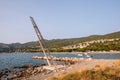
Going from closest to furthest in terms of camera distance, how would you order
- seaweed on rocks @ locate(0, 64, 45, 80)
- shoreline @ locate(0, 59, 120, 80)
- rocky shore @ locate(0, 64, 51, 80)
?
shoreline @ locate(0, 59, 120, 80) → rocky shore @ locate(0, 64, 51, 80) → seaweed on rocks @ locate(0, 64, 45, 80)

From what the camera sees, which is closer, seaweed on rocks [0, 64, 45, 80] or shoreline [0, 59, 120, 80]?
shoreline [0, 59, 120, 80]

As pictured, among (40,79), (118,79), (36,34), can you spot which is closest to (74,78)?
(118,79)

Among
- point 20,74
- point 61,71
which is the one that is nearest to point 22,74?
point 20,74

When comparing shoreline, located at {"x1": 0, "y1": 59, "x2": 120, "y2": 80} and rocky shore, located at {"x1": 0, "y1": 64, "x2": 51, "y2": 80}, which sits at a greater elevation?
shoreline, located at {"x1": 0, "y1": 59, "x2": 120, "y2": 80}

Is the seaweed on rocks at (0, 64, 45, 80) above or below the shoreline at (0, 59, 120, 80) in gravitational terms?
below

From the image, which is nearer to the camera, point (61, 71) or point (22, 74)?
point (61, 71)

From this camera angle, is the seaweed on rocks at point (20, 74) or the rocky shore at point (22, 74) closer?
the rocky shore at point (22, 74)

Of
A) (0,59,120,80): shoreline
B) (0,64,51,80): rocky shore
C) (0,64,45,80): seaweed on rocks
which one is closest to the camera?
(0,59,120,80): shoreline

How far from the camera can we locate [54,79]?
1816 centimetres

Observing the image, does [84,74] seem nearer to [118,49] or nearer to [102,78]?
[102,78]

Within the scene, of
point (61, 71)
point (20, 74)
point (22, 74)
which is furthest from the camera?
point (20, 74)

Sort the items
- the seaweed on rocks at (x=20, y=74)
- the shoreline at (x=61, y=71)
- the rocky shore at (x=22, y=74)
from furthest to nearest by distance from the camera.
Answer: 1. the seaweed on rocks at (x=20, y=74)
2. the rocky shore at (x=22, y=74)
3. the shoreline at (x=61, y=71)

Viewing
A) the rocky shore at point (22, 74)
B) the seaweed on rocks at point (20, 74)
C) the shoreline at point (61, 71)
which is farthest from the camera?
the seaweed on rocks at point (20, 74)

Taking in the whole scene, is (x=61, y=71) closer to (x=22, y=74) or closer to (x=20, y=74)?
(x=22, y=74)
